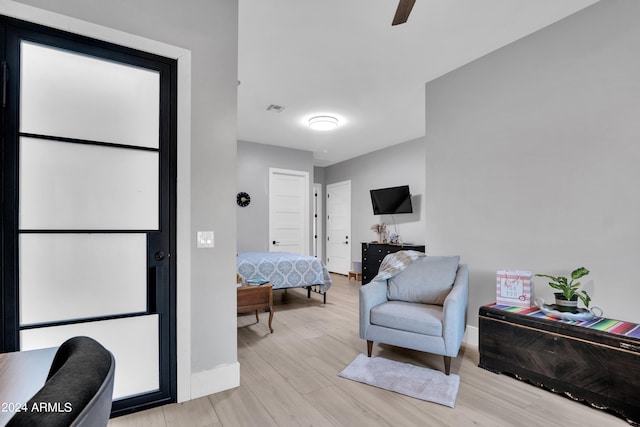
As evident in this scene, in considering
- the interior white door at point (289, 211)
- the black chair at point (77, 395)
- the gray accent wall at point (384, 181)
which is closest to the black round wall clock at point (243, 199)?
the interior white door at point (289, 211)

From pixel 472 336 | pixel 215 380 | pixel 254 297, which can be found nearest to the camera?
pixel 215 380

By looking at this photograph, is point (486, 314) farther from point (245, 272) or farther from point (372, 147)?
point (372, 147)

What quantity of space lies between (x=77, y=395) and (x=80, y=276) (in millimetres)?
1794

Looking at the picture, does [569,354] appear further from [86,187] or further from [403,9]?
[86,187]

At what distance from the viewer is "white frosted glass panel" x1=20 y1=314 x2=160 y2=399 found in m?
1.84

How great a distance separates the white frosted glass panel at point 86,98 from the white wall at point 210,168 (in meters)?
0.27

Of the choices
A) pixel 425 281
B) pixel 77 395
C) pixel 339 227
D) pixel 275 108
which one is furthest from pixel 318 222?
pixel 77 395

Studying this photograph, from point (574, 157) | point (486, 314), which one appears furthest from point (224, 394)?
point (574, 157)

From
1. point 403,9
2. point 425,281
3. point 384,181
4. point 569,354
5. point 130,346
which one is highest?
point 403,9

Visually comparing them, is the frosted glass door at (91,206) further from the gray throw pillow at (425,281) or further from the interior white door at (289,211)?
the interior white door at (289,211)

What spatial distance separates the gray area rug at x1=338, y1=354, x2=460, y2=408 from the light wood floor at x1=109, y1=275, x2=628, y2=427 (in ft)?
0.19

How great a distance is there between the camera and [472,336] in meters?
3.05

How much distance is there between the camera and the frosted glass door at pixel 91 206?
5.56 ft

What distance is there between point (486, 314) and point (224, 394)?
2.07 m
